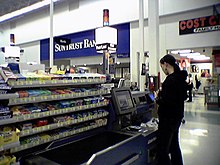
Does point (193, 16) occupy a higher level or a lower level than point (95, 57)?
higher

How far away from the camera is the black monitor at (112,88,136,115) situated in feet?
7.22

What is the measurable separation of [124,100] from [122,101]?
4 cm

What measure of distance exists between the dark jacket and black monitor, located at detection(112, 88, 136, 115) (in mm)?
393

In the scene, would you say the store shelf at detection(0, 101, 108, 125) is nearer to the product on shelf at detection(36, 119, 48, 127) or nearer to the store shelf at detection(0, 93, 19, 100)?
the product on shelf at detection(36, 119, 48, 127)

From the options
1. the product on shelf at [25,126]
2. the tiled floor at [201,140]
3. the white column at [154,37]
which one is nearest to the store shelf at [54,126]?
the product on shelf at [25,126]

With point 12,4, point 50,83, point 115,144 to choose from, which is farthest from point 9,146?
point 12,4

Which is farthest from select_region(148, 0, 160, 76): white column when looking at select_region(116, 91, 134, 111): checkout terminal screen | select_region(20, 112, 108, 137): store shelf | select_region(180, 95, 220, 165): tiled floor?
select_region(20, 112, 108, 137): store shelf

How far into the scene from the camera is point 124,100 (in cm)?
231

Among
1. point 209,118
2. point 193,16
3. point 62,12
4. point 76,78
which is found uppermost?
point 62,12

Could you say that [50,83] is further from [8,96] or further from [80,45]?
[80,45]

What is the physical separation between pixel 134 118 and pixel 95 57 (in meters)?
7.76

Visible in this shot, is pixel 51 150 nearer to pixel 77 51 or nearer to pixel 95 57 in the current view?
pixel 95 57

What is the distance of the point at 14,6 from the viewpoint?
33.5 feet

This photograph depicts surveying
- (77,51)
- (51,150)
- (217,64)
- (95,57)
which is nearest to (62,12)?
(77,51)
